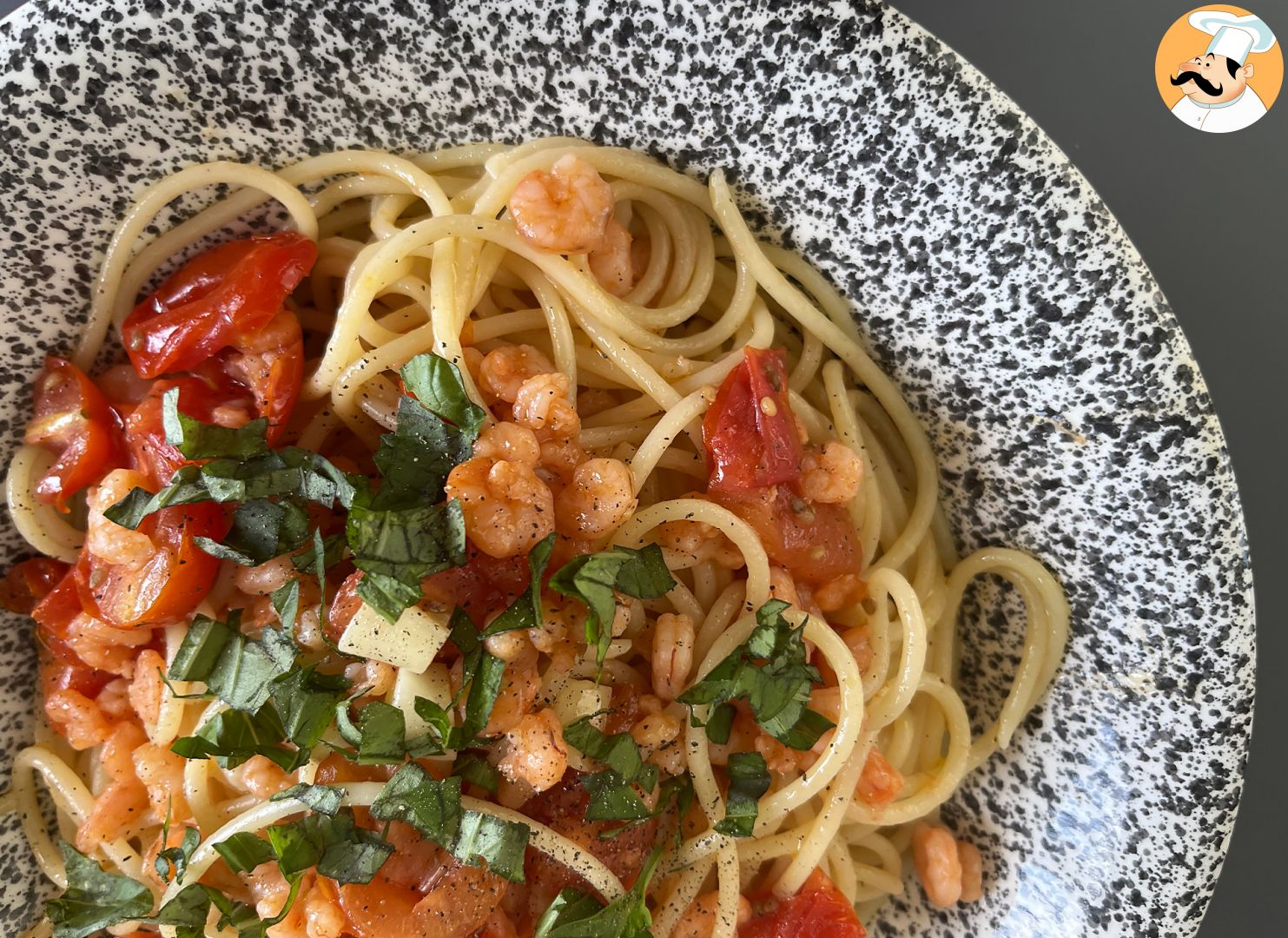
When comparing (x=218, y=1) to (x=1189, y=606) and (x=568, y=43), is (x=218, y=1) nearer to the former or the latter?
(x=568, y=43)

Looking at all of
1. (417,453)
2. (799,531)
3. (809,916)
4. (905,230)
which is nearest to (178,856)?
(417,453)

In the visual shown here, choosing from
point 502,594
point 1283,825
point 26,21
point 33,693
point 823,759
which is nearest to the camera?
point 26,21

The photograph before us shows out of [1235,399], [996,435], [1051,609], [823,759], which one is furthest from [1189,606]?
[1235,399]

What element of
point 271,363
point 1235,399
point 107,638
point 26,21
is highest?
point 1235,399

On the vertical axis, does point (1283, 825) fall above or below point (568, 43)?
below

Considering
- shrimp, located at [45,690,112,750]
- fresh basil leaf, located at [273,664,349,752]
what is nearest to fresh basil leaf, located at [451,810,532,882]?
fresh basil leaf, located at [273,664,349,752]

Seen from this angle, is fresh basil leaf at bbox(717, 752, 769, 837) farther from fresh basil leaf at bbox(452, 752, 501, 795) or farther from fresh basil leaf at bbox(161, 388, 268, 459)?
fresh basil leaf at bbox(161, 388, 268, 459)

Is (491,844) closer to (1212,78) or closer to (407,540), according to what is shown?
(407,540)
